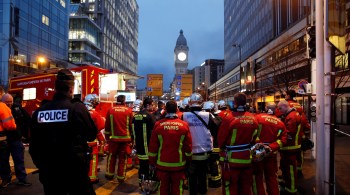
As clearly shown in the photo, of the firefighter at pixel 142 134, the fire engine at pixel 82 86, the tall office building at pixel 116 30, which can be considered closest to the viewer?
the firefighter at pixel 142 134

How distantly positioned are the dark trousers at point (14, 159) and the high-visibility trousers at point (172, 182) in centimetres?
377

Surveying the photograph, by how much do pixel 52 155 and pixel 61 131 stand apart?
310 mm

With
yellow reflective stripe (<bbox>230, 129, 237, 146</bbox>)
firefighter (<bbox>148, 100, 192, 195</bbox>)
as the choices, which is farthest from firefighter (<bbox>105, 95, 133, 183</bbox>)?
yellow reflective stripe (<bbox>230, 129, 237, 146</bbox>)

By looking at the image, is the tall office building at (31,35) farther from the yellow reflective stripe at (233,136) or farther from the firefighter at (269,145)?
the yellow reflective stripe at (233,136)

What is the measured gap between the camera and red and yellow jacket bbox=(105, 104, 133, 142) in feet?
25.5

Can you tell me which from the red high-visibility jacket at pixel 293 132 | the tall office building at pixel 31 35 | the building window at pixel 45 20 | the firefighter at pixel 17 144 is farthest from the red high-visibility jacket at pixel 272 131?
the building window at pixel 45 20

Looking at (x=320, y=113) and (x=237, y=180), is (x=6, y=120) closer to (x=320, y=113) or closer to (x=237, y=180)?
(x=237, y=180)

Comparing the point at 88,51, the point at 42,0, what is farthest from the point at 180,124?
the point at 88,51

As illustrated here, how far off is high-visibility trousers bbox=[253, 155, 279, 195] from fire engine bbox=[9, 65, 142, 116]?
7.76 metres

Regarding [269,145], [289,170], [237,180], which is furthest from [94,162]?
[289,170]

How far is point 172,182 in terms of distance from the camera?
5328 mm

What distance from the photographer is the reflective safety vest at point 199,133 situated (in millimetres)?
5926

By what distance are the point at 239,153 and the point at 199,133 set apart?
32.8 inches

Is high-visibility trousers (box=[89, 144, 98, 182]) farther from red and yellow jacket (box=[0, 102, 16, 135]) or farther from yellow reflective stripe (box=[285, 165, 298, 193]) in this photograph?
yellow reflective stripe (box=[285, 165, 298, 193])
